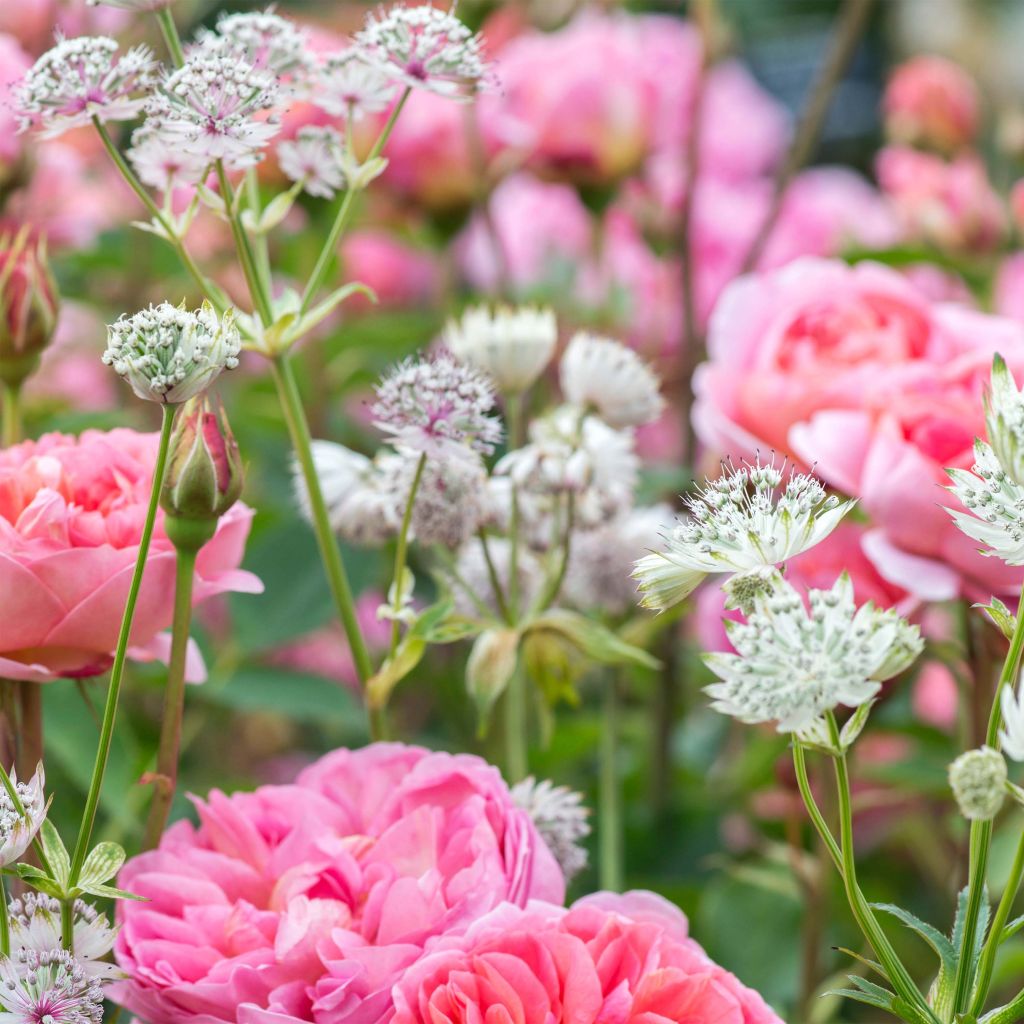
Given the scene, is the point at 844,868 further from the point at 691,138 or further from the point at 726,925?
the point at 691,138

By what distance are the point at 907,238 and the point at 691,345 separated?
0.75 ft

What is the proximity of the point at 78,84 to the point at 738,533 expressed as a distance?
0.16m

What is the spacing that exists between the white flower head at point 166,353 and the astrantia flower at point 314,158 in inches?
4.1

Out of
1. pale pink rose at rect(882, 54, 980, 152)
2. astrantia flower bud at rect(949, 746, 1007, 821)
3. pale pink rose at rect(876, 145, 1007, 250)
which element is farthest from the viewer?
pale pink rose at rect(882, 54, 980, 152)

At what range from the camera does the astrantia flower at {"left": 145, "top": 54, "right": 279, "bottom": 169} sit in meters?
0.26

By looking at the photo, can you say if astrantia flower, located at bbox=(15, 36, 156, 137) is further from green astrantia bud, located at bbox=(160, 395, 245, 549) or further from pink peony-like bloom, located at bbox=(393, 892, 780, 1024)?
pink peony-like bloom, located at bbox=(393, 892, 780, 1024)

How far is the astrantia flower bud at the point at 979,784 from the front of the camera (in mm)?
189

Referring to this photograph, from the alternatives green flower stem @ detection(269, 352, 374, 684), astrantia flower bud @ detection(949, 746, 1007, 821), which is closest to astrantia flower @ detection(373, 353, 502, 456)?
green flower stem @ detection(269, 352, 374, 684)

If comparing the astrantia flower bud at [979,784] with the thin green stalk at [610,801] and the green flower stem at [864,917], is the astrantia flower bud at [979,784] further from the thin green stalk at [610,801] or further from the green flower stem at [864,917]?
the thin green stalk at [610,801]

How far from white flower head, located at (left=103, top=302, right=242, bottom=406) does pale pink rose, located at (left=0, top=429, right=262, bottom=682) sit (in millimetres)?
46

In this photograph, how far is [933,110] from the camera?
81 cm

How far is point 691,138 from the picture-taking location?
59 cm

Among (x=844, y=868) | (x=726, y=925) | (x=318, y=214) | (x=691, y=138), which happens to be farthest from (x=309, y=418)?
(x=844, y=868)

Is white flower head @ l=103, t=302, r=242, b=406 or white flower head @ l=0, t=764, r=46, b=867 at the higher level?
white flower head @ l=103, t=302, r=242, b=406
